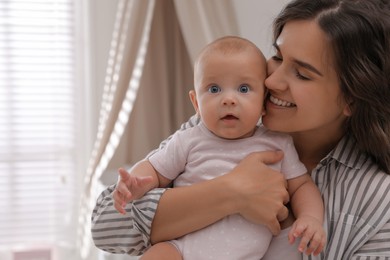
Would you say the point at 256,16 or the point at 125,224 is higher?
the point at 256,16

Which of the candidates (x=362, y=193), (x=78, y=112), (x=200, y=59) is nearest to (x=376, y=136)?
(x=362, y=193)

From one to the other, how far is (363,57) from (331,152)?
0.84 feet

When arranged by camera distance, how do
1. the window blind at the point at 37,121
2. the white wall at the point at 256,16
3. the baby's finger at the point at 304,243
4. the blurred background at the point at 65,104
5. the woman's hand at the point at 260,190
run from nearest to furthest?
the baby's finger at the point at 304,243
the woman's hand at the point at 260,190
the white wall at the point at 256,16
the blurred background at the point at 65,104
the window blind at the point at 37,121

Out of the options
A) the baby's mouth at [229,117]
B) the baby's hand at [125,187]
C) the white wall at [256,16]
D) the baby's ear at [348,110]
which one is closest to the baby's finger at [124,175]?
the baby's hand at [125,187]

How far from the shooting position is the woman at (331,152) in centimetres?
161

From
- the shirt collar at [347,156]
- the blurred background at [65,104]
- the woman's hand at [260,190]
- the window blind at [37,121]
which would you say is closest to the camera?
the woman's hand at [260,190]

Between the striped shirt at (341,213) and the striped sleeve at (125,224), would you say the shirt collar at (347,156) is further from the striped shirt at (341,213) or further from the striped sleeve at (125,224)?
the striped sleeve at (125,224)

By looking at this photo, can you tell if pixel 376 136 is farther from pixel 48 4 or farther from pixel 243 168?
pixel 48 4

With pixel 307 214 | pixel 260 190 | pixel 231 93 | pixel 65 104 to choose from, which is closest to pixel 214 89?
pixel 231 93

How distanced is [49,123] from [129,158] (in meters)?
0.59

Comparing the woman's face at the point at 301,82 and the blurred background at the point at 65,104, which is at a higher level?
the woman's face at the point at 301,82

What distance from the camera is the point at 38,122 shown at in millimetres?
4227

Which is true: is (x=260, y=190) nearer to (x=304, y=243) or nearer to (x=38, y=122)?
(x=304, y=243)

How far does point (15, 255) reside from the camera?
4.21 meters
